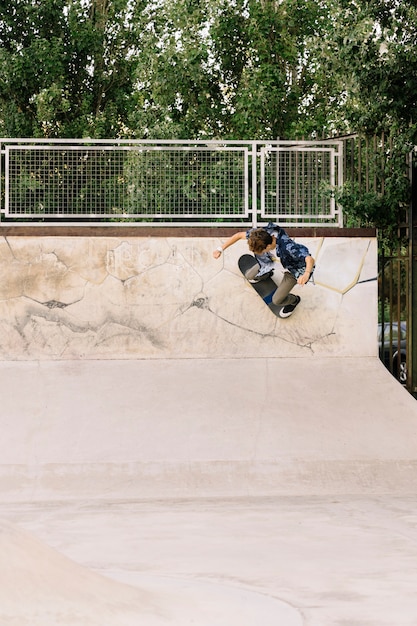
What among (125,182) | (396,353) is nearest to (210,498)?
(125,182)

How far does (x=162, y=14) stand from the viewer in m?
20.6

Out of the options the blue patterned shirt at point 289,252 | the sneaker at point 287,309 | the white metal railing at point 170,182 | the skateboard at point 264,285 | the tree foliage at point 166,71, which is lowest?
the sneaker at point 287,309

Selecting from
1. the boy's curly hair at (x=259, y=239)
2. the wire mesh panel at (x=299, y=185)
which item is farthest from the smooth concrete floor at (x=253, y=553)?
→ the wire mesh panel at (x=299, y=185)

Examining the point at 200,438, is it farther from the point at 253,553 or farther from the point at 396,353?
the point at 396,353

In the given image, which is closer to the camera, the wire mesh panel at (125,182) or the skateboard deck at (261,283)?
the skateboard deck at (261,283)

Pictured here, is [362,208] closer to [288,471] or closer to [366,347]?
[366,347]

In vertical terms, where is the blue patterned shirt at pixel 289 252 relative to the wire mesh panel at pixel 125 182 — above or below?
below

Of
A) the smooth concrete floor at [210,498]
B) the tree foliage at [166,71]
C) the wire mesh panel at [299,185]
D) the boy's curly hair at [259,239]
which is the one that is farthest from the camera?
the tree foliage at [166,71]

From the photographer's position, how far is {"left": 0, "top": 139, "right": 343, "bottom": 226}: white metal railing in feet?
40.4

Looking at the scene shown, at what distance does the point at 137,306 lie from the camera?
11891 millimetres

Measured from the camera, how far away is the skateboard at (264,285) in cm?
1184

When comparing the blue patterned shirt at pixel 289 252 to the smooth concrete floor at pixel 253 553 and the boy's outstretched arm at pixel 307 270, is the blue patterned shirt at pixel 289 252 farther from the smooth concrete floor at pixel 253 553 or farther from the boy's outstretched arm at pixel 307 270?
the smooth concrete floor at pixel 253 553

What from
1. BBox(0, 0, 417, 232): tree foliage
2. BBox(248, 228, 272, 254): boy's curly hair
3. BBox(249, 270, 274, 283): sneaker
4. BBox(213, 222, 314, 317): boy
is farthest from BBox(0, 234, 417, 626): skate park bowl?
BBox(0, 0, 417, 232): tree foliage

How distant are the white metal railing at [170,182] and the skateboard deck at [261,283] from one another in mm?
749
